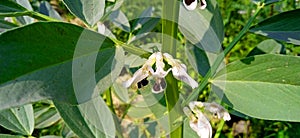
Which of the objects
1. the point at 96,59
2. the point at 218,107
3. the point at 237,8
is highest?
the point at 96,59

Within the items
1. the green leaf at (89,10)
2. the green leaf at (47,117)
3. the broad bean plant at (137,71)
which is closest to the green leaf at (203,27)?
the broad bean plant at (137,71)

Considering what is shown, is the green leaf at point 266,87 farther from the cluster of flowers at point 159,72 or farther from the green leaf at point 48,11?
the green leaf at point 48,11

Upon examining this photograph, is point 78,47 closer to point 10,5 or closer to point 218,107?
point 10,5

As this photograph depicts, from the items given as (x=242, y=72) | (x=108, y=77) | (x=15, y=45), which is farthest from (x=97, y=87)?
(x=242, y=72)

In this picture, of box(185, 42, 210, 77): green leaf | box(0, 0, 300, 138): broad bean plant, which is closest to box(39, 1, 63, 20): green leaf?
box(0, 0, 300, 138): broad bean plant

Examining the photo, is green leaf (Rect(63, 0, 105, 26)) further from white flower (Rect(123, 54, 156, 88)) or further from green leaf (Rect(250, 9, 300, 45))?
green leaf (Rect(250, 9, 300, 45))

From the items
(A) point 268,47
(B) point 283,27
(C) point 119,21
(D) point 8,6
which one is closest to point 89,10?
(D) point 8,6

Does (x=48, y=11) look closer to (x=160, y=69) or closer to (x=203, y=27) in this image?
(x=203, y=27)
